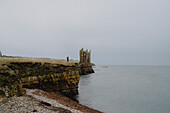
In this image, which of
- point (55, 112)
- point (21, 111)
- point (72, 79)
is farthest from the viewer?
point (72, 79)

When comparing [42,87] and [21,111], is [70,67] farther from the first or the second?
[21,111]

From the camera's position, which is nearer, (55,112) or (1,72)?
(55,112)

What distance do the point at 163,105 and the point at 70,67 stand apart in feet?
61.5

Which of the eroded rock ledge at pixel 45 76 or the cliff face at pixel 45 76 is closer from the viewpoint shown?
the eroded rock ledge at pixel 45 76

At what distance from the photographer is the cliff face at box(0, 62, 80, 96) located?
14.6 meters

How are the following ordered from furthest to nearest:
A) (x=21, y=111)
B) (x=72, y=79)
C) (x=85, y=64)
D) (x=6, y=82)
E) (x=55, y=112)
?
1. (x=85, y=64)
2. (x=72, y=79)
3. (x=6, y=82)
4. (x=55, y=112)
5. (x=21, y=111)

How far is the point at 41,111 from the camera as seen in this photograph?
27.7 ft

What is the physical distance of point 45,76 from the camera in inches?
670

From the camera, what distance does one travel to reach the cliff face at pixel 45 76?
1459cm

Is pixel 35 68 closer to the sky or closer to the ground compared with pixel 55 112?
closer to the sky

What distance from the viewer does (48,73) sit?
1750 centimetres

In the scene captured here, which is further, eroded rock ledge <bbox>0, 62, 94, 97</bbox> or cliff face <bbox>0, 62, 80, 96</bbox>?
cliff face <bbox>0, 62, 80, 96</bbox>

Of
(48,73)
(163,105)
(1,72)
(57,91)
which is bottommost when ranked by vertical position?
(163,105)

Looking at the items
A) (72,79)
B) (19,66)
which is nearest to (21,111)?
(19,66)
